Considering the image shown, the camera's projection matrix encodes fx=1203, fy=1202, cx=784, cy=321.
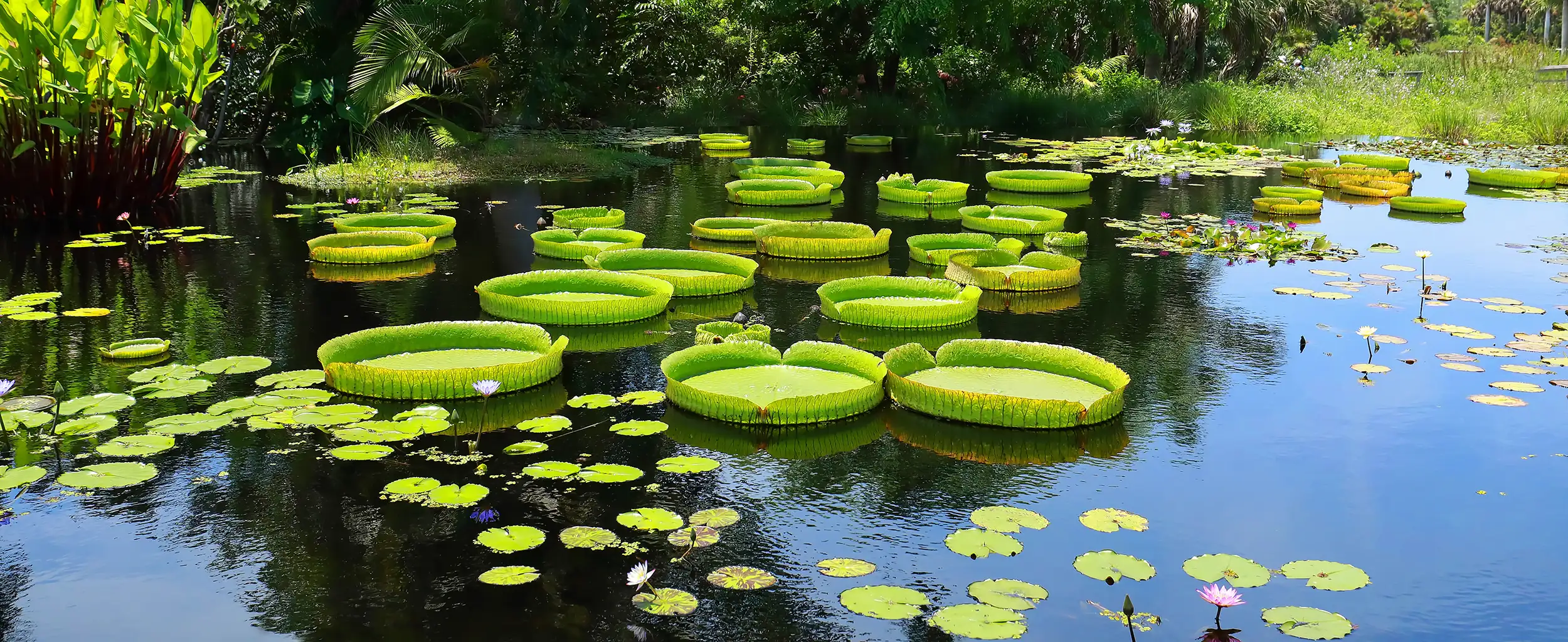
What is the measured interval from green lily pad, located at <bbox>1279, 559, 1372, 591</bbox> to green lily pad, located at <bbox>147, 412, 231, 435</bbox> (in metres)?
3.40

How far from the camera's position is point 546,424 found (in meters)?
4.19

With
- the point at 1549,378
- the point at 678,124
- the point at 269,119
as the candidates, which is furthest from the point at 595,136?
the point at 1549,378

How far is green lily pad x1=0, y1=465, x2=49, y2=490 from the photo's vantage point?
355 cm

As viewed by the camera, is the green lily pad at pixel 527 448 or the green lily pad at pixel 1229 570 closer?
the green lily pad at pixel 1229 570

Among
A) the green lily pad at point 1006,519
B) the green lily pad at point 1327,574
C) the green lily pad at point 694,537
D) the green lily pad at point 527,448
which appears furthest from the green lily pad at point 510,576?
the green lily pad at point 1327,574

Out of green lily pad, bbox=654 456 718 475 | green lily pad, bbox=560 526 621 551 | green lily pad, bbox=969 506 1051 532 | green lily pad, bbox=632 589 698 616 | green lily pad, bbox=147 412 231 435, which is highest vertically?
green lily pad, bbox=147 412 231 435

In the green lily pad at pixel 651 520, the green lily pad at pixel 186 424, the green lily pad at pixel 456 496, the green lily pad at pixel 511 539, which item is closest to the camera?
the green lily pad at pixel 511 539

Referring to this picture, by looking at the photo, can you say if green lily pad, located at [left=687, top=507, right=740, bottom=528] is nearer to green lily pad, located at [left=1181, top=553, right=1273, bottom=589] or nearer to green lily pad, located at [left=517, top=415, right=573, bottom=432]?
green lily pad, located at [left=517, top=415, right=573, bottom=432]

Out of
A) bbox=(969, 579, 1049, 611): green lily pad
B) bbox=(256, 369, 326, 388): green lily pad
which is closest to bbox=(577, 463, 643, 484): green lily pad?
bbox=(969, 579, 1049, 611): green lily pad

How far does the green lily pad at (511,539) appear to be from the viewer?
125 inches

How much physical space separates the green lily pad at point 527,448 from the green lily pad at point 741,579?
108cm

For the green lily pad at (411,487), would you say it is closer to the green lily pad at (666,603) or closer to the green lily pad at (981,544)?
the green lily pad at (666,603)

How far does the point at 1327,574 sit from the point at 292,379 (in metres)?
3.67

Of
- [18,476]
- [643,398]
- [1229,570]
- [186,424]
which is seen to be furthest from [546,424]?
[1229,570]
